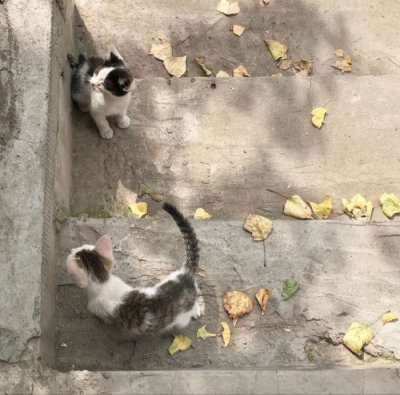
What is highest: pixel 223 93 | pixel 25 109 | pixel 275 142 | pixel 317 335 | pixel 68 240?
pixel 25 109

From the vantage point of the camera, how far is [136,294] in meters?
3.35

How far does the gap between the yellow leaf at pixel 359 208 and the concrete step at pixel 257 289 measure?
47 cm

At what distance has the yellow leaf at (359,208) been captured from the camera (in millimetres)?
4285

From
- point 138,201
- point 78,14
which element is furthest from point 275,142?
point 78,14

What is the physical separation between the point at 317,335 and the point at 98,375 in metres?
1.55

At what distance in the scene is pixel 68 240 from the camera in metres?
3.63

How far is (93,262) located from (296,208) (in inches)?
72.1

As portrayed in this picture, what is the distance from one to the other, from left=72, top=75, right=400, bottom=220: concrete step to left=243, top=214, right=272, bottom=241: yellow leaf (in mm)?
517

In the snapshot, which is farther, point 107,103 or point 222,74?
point 222,74

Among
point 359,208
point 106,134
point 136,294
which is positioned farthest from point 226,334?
point 106,134

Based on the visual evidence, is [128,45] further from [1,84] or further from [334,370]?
[334,370]

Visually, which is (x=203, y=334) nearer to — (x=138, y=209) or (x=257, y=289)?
(x=257, y=289)

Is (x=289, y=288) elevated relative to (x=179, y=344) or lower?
elevated

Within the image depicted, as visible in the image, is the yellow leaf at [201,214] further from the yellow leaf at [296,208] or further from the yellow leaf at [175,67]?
the yellow leaf at [175,67]
